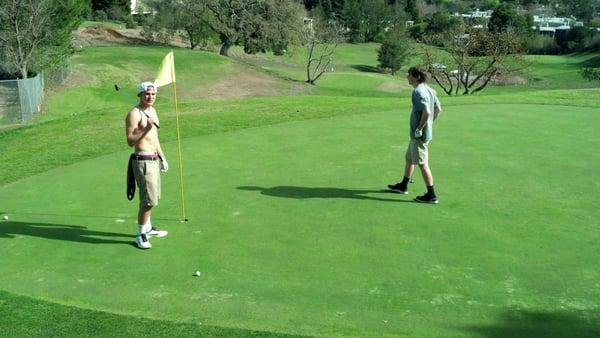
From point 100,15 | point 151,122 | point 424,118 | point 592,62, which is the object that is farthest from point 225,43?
point 592,62

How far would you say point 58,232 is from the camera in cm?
753

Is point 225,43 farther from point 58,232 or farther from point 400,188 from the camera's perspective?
point 58,232

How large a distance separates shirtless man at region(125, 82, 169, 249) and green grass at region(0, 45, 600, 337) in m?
0.31

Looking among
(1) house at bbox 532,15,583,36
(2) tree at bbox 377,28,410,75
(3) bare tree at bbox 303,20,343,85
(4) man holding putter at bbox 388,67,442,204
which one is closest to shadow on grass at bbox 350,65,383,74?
(2) tree at bbox 377,28,410,75

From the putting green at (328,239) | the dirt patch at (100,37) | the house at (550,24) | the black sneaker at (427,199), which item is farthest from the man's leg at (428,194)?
the house at (550,24)

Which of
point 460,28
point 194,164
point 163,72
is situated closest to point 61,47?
point 194,164

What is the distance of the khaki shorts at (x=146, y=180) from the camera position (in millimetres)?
7113

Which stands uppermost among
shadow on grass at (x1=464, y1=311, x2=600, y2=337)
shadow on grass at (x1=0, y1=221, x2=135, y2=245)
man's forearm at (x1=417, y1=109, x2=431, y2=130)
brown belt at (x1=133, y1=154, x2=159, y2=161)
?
man's forearm at (x1=417, y1=109, x2=431, y2=130)

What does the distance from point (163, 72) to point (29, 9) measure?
2166 centimetres

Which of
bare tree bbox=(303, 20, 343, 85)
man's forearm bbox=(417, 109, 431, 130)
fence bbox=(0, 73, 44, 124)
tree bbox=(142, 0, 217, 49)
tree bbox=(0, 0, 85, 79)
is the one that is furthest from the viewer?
bare tree bbox=(303, 20, 343, 85)

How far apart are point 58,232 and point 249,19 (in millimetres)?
44698

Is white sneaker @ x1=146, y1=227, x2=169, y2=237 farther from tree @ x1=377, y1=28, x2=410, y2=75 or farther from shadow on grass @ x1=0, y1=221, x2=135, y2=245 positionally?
tree @ x1=377, y1=28, x2=410, y2=75

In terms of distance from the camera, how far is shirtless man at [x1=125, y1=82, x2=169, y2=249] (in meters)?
6.98

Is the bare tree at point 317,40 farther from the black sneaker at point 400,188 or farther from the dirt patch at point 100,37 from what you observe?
the black sneaker at point 400,188
